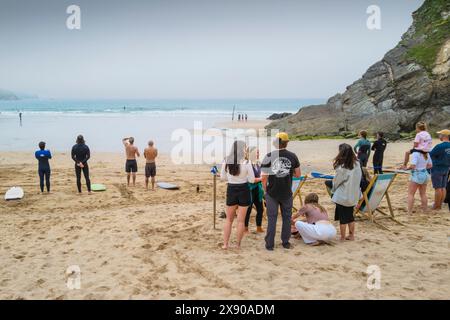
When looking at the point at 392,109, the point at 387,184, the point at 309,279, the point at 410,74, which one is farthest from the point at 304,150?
the point at 309,279

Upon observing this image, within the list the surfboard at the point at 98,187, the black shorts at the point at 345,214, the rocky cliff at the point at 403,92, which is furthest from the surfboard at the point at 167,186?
the rocky cliff at the point at 403,92

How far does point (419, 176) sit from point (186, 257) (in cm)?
489

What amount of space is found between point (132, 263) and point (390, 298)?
10.9 feet

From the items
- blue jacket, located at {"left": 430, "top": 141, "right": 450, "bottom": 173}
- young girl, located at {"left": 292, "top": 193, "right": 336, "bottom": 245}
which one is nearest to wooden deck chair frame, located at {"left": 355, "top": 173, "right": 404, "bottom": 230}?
young girl, located at {"left": 292, "top": 193, "right": 336, "bottom": 245}

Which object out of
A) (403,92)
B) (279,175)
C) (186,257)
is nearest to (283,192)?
(279,175)

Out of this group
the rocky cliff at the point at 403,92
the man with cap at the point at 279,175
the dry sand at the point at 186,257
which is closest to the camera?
the dry sand at the point at 186,257

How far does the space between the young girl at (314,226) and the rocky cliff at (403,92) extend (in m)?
18.9

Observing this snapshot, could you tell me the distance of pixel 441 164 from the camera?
7730mm

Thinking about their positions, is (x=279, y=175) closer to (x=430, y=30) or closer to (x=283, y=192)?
(x=283, y=192)

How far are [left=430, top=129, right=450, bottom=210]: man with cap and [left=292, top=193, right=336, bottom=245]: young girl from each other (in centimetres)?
305

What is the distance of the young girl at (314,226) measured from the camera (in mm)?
6074

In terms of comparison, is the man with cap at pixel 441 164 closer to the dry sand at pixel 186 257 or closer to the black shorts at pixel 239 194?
the dry sand at pixel 186 257

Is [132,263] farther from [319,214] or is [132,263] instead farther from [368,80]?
[368,80]

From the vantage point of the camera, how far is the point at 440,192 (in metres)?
7.89
